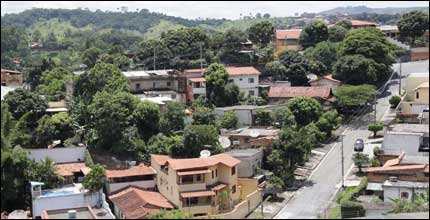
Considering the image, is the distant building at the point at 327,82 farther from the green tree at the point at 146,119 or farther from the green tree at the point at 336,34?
the green tree at the point at 146,119

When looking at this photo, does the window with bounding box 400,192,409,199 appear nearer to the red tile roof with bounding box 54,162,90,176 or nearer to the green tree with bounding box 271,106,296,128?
the green tree with bounding box 271,106,296,128

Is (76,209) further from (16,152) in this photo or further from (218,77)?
(218,77)

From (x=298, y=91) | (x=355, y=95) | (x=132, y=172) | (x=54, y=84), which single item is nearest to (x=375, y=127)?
(x=355, y=95)

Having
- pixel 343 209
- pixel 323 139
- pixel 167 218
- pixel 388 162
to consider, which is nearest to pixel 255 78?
pixel 323 139

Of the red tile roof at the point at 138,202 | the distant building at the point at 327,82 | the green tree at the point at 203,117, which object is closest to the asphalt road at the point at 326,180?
the distant building at the point at 327,82

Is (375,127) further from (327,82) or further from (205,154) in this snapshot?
(205,154)

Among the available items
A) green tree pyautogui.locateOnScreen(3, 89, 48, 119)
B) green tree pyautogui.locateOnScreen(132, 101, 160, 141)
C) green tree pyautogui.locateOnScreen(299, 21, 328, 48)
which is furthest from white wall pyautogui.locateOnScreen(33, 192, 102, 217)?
green tree pyautogui.locateOnScreen(299, 21, 328, 48)
